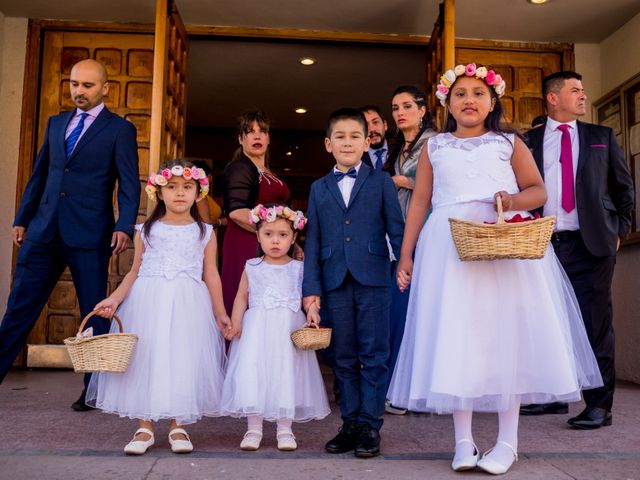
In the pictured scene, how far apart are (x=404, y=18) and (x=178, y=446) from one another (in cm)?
448

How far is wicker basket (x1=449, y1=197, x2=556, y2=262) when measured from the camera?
8.17ft

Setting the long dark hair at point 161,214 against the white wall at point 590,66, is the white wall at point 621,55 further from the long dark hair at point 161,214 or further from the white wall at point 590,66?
the long dark hair at point 161,214

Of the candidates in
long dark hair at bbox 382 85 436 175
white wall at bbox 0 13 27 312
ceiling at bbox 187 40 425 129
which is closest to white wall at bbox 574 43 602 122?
ceiling at bbox 187 40 425 129

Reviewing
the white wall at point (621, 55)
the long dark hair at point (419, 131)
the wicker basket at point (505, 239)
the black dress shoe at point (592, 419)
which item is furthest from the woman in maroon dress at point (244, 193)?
the white wall at point (621, 55)

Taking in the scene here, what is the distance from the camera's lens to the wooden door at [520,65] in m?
6.42

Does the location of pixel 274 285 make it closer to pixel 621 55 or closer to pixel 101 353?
pixel 101 353

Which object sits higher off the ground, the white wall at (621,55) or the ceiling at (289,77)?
the ceiling at (289,77)

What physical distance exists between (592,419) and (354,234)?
5.59 ft

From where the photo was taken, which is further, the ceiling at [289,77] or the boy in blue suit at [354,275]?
the ceiling at [289,77]

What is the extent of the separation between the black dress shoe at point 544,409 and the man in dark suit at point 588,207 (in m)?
0.41

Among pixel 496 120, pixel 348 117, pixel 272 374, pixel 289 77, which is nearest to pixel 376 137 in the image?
pixel 348 117

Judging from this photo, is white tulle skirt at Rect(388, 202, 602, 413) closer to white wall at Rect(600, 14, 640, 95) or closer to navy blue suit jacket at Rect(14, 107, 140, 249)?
navy blue suit jacket at Rect(14, 107, 140, 249)

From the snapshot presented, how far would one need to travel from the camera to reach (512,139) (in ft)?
9.88

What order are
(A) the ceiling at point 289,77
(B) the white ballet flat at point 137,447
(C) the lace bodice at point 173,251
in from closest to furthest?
(B) the white ballet flat at point 137,447
(C) the lace bodice at point 173,251
(A) the ceiling at point 289,77
